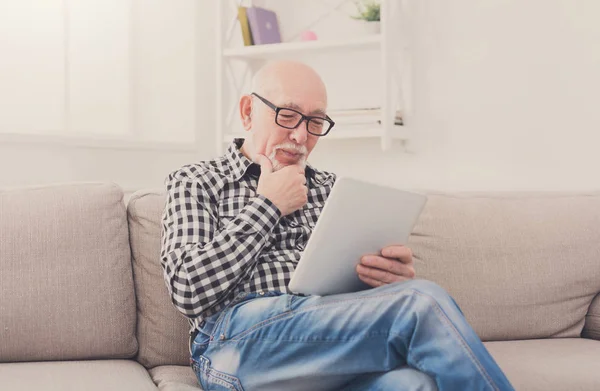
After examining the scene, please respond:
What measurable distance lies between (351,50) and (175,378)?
1.96 metres

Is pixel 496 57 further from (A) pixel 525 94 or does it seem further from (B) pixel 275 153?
(B) pixel 275 153

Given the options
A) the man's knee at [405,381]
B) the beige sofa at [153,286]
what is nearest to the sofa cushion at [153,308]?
the beige sofa at [153,286]

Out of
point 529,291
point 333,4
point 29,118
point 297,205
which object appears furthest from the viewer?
point 333,4

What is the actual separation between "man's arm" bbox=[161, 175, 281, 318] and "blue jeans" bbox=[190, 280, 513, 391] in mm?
65

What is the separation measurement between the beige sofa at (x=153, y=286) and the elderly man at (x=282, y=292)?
0.18 m

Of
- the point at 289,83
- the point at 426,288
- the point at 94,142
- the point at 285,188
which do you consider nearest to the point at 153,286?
the point at 285,188

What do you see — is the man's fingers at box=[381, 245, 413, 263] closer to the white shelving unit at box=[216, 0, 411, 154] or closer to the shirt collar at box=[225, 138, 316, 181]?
the shirt collar at box=[225, 138, 316, 181]

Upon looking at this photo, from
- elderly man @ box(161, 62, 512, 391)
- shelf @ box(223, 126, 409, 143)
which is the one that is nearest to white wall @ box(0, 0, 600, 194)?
shelf @ box(223, 126, 409, 143)

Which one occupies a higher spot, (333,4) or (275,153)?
(333,4)

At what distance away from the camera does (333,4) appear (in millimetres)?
3396

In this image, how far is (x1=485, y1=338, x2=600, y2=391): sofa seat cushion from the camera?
162 cm

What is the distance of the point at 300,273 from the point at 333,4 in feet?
7.36

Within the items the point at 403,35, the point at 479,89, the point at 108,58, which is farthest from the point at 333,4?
the point at 108,58

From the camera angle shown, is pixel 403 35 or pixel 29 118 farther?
pixel 403 35
